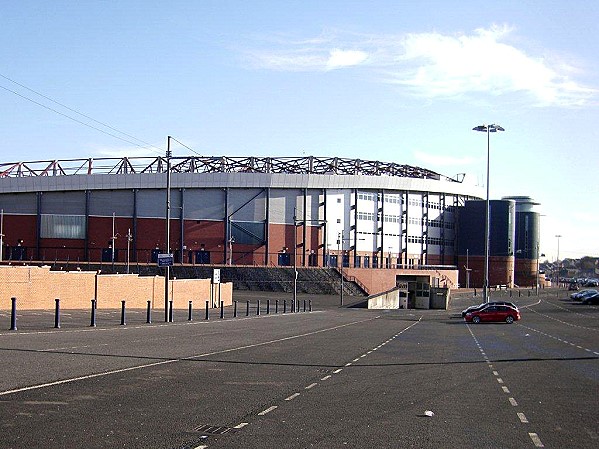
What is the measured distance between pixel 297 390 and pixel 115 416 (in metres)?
4.52

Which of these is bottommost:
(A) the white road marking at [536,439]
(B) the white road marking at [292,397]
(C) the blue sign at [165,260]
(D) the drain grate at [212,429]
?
(B) the white road marking at [292,397]

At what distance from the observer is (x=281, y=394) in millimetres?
14312

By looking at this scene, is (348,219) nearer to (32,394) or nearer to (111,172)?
(111,172)

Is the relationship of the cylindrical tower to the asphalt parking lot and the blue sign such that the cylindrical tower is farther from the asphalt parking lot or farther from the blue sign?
the asphalt parking lot

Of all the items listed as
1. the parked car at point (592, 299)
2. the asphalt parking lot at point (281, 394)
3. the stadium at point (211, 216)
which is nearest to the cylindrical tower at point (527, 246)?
the stadium at point (211, 216)

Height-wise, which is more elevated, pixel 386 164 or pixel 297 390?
pixel 386 164

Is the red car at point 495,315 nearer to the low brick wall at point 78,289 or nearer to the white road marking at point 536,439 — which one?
the low brick wall at point 78,289

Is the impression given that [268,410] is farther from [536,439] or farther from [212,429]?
[536,439]

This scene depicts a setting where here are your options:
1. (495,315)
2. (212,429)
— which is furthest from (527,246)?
(212,429)

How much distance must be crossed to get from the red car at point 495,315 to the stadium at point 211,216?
53.4m

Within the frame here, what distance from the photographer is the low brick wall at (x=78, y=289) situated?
38.0 m

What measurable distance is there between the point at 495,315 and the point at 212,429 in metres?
45.7

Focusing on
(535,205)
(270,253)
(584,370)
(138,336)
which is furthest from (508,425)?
(535,205)

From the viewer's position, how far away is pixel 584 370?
20.5 meters
